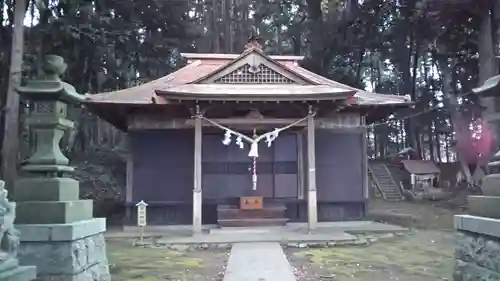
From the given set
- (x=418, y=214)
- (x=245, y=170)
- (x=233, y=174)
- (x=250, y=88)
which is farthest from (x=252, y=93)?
(x=418, y=214)

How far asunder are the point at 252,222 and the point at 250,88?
360cm

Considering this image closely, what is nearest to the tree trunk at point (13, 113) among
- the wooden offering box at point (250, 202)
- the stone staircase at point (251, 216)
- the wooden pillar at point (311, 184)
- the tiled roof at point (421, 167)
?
the stone staircase at point (251, 216)

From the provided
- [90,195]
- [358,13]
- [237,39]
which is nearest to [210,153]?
[90,195]

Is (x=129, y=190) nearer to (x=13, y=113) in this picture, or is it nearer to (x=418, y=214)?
(x=13, y=113)

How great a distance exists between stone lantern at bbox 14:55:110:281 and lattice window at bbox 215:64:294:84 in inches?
264

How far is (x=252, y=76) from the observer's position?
39.9ft

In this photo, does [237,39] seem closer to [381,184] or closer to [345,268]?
[381,184]

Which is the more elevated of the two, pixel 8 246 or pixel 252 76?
pixel 252 76

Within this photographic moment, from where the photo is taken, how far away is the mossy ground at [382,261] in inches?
263

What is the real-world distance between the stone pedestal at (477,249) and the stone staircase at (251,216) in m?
7.11

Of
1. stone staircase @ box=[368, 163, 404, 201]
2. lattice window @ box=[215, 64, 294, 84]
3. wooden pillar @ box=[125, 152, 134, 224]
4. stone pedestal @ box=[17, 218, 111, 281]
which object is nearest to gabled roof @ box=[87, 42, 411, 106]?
lattice window @ box=[215, 64, 294, 84]

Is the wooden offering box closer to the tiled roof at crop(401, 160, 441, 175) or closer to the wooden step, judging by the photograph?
the wooden step

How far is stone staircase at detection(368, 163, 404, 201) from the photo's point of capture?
23.5 meters

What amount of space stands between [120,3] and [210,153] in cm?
757
